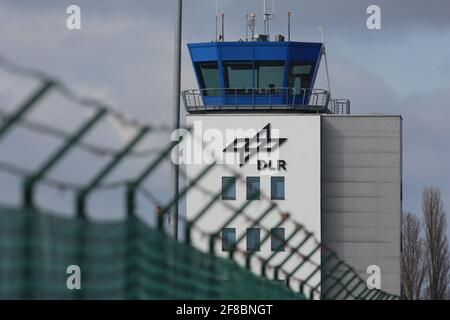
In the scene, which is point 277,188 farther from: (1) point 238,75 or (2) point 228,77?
(2) point 228,77

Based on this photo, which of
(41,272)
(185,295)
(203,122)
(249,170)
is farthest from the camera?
(249,170)

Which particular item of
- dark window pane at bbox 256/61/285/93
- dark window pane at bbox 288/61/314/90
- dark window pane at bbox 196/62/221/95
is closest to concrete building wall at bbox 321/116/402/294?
dark window pane at bbox 288/61/314/90

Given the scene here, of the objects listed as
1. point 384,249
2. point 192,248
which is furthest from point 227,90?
point 192,248

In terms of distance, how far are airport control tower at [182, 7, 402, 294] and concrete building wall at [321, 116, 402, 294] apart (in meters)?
0.06

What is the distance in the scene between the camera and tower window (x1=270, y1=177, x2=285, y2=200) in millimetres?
95250

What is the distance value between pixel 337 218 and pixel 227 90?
15.8m

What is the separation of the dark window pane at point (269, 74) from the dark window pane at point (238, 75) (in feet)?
1.43

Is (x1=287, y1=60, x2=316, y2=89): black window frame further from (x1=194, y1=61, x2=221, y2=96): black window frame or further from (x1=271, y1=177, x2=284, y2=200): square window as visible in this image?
(x1=271, y1=177, x2=284, y2=200): square window

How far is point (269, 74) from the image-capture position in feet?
275

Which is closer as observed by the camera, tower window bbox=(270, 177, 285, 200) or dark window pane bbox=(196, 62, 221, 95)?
dark window pane bbox=(196, 62, 221, 95)

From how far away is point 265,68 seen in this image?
84.2 meters

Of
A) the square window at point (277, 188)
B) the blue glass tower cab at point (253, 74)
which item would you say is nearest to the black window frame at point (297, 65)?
the blue glass tower cab at point (253, 74)

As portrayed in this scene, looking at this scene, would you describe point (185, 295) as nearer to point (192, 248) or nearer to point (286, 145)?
point (192, 248)
